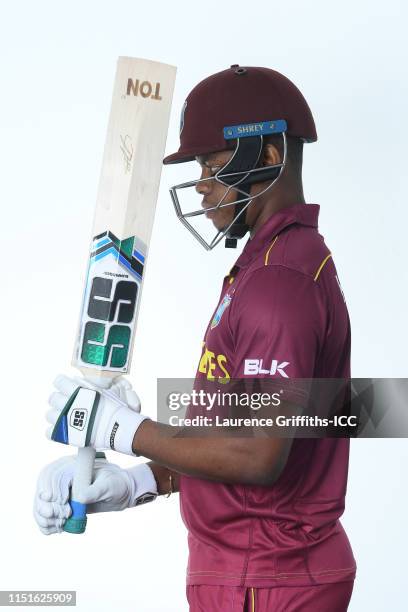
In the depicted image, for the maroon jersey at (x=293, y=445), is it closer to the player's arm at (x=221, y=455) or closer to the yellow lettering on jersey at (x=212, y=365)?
the yellow lettering on jersey at (x=212, y=365)

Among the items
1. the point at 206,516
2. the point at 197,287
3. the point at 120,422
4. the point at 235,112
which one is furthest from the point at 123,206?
the point at 197,287

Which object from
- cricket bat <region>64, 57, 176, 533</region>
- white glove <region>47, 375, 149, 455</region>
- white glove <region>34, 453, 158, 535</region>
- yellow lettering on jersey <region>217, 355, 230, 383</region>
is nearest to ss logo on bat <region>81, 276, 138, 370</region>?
cricket bat <region>64, 57, 176, 533</region>

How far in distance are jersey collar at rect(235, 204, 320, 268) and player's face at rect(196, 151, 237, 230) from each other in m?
0.08

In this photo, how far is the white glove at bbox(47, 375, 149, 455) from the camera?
1.85 meters

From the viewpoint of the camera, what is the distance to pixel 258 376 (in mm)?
1669

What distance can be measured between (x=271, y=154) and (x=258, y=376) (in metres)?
0.46

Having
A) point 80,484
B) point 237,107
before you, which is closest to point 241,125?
point 237,107

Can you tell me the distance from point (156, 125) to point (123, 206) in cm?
19

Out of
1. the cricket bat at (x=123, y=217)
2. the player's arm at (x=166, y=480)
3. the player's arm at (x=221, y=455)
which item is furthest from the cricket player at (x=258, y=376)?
the player's arm at (x=166, y=480)

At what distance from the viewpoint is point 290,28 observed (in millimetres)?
3492

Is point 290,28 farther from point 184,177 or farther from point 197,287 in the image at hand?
point 197,287

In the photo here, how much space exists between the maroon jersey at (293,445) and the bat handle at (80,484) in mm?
237

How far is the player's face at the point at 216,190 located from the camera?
1909 mm
